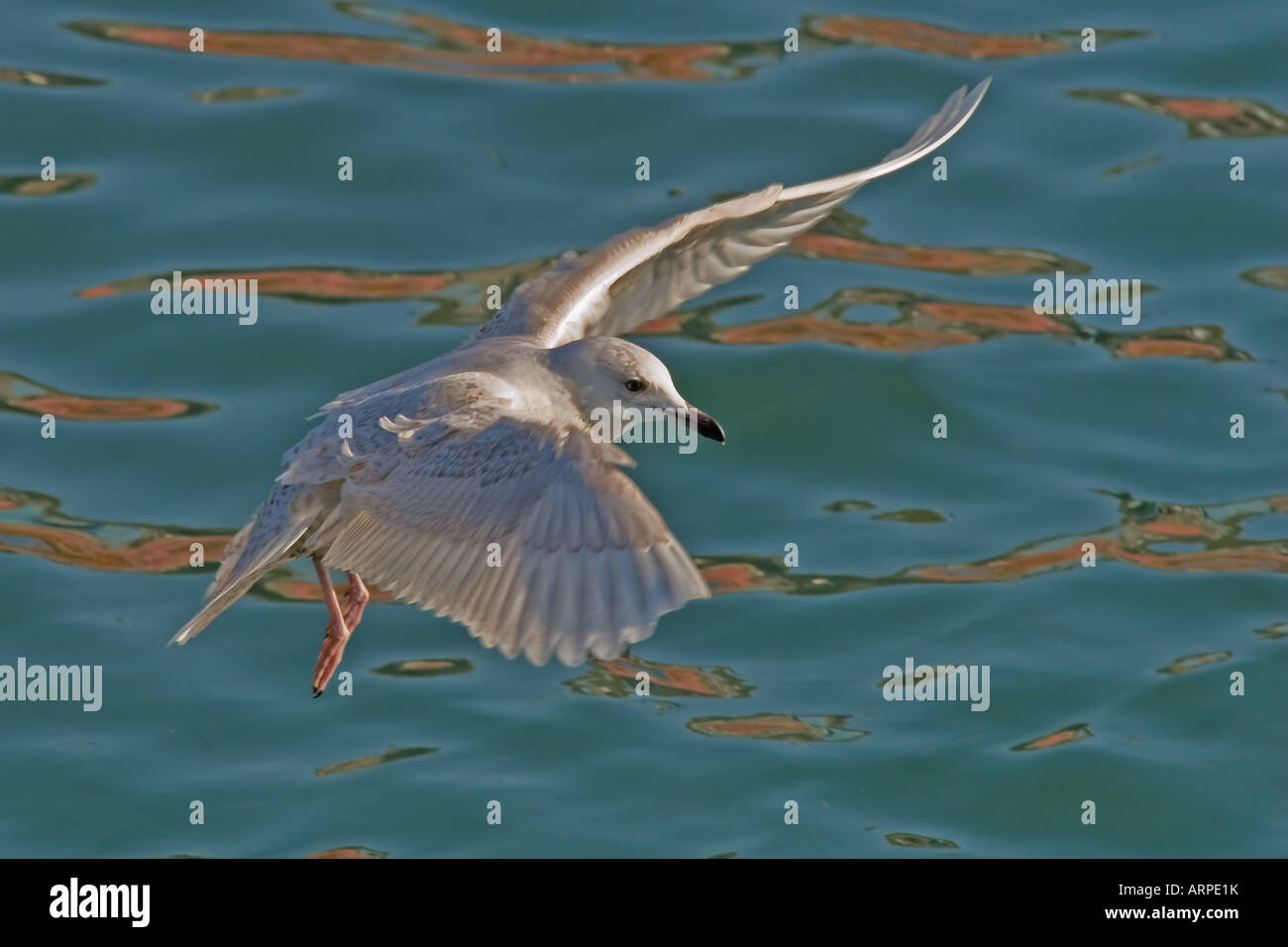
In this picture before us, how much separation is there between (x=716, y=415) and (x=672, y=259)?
12.0ft

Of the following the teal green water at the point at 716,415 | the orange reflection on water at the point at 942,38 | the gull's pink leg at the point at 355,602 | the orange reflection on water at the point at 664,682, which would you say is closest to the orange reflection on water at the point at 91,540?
the teal green water at the point at 716,415

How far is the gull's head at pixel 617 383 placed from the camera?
8570 mm

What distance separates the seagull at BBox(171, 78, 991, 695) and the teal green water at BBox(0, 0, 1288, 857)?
9.67 feet

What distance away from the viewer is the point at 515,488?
780 cm

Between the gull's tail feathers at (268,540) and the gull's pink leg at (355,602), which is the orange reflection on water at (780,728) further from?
the gull's tail feathers at (268,540)

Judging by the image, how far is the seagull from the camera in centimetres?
734

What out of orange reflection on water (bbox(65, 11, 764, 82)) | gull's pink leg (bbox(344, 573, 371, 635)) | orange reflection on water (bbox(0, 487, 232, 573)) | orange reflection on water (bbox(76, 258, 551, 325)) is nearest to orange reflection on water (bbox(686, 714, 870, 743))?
orange reflection on water (bbox(0, 487, 232, 573))

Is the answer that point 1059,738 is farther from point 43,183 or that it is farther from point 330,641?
point 43,183

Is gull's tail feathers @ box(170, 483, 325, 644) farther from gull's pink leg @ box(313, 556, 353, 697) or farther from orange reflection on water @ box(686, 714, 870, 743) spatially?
orange reflection on water @ box(686, 714, 870, 743)

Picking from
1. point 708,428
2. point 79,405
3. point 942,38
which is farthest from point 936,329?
point 708,428

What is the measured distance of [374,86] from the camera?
15.8 m

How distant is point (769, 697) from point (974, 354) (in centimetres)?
318

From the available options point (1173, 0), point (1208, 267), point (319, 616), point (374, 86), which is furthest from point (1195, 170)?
point (319, 616)

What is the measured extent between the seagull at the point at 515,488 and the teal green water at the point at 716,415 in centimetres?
295
